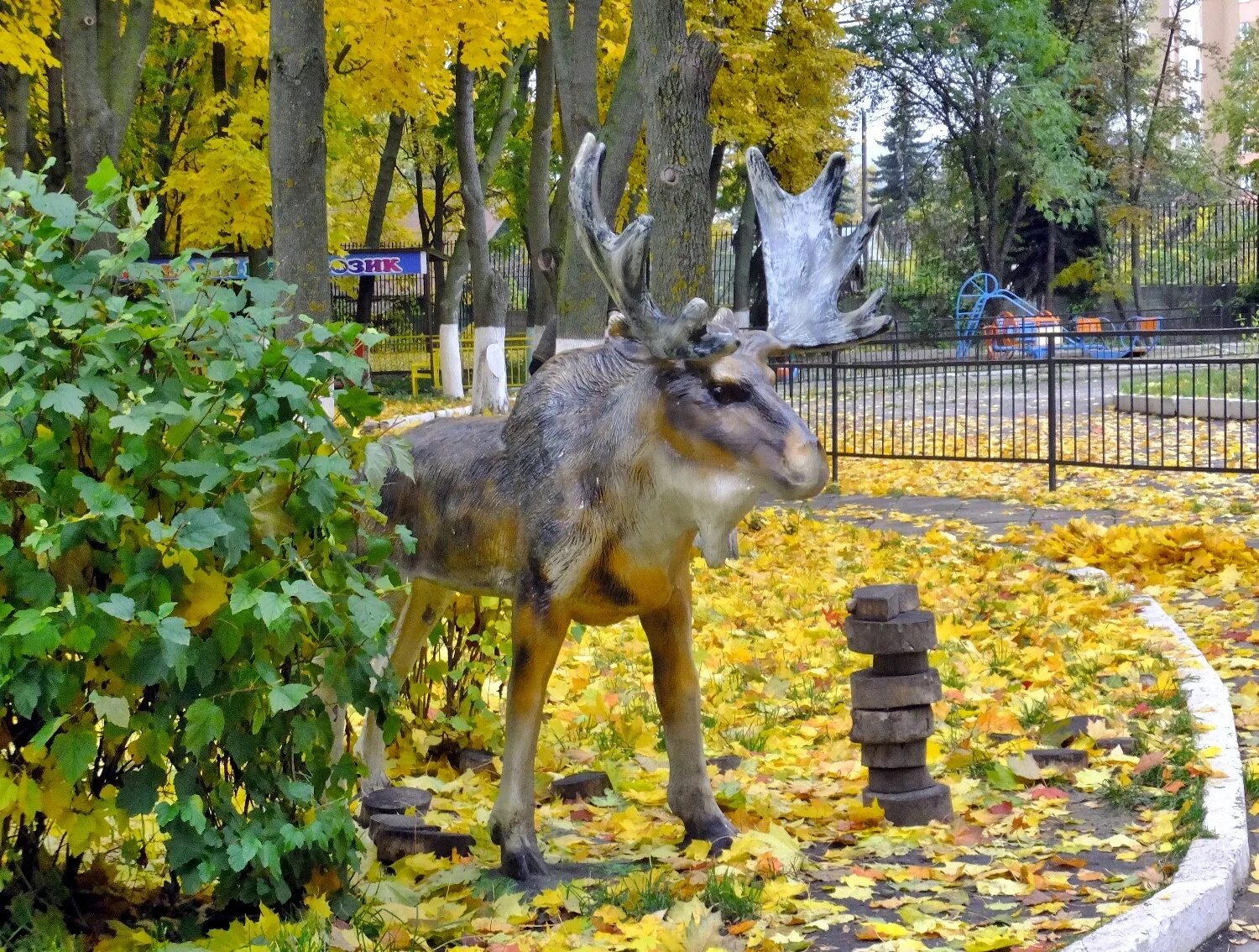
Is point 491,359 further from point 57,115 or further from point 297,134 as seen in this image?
point 297,134

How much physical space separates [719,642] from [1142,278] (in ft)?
141

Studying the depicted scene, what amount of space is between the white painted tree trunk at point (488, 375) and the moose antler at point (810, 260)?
12038 millimetres

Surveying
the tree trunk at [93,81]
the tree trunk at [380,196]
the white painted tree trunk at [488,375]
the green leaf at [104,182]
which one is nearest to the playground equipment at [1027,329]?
the white painted tree trunk at [488,375]

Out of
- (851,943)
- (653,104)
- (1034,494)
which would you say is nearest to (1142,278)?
(1034,494)

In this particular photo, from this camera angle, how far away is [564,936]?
4.16 meters

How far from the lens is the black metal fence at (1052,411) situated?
1525 centimetres

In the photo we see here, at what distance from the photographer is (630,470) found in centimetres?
454

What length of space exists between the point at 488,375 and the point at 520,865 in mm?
16294

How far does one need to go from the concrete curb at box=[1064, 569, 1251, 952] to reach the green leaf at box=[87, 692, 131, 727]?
2613mm

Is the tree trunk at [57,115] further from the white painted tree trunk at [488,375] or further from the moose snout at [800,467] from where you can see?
the moose snout at [800,467]

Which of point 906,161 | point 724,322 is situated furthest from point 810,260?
point 906,161

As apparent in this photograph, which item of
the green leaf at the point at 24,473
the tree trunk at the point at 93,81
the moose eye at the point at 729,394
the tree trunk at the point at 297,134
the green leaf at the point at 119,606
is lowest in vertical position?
the green leaf at the point at 119,606

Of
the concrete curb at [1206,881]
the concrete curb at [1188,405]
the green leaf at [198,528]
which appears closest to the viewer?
the green leaf at [198,528]

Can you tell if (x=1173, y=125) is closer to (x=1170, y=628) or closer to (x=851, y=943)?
(x=1170, y=628)
